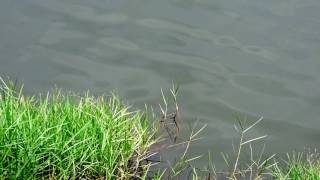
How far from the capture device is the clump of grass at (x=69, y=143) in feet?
11.5

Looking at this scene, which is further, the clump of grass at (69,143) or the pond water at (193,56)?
the pond water at (193,56)

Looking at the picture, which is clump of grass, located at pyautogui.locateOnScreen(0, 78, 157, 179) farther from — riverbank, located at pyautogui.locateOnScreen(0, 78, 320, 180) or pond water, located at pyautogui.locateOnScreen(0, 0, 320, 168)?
pond water, located at pyautogui.locateOnScreen(0, 0, 320, 168)

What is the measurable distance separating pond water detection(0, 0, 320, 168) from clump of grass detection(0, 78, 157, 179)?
1.20 metres

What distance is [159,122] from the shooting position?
488cm

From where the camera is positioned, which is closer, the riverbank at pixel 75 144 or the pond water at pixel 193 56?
the riverbank at pixel 75 144

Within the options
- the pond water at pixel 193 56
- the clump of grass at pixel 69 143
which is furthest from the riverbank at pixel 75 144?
the pond water at pixel 193 56

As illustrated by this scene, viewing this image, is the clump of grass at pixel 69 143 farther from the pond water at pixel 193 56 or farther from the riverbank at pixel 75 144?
the pond water at pixel 193 56

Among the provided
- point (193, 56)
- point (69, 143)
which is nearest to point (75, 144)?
point (69, 143)

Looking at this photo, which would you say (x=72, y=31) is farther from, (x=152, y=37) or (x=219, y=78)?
(x=219, y=78)

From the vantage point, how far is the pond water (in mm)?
5844

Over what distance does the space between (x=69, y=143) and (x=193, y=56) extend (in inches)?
126

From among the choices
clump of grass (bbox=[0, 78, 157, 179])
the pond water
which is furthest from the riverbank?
the pond water

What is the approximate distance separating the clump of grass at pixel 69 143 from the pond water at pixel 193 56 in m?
1.20

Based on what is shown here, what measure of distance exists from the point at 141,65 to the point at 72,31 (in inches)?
45.5
